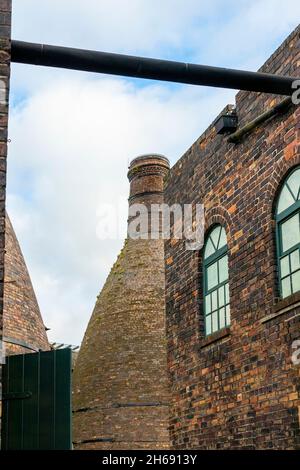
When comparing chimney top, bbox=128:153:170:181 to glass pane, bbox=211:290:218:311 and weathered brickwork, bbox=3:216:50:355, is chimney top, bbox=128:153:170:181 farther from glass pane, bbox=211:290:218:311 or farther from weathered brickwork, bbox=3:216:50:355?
glass pane, bbox=211:290:218:311

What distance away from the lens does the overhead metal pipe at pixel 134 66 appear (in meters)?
7.54

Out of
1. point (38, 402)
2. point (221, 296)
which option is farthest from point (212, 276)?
Answer: point (38, 402)

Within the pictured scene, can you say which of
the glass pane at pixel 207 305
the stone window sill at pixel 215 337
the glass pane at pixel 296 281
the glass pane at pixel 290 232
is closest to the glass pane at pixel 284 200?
the glass pane at pixel 290 232

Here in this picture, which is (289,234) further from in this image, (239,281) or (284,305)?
(239,281)

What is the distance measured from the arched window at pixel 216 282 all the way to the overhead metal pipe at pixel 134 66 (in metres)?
3.42

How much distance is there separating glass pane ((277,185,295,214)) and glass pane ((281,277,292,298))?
2.74 feet

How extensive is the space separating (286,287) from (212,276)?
213 cm

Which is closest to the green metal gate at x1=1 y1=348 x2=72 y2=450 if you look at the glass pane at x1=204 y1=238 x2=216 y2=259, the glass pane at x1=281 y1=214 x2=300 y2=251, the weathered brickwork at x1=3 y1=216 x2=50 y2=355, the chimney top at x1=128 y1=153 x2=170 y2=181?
the glass pane at x1=281 y1=214 x2=300 y2=251

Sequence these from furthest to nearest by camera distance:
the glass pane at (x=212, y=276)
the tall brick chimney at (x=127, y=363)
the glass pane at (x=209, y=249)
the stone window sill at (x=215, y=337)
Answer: the tall brick chimney at (x=127, y=363) < the glass pane at (x=209, y=249) < the glass pane at (x=212, y=276) < the stone window sill at (x=215, y=337)

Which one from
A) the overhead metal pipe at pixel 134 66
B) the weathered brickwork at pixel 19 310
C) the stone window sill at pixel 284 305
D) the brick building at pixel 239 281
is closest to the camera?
the overhead metal pipe at pixel 134 66

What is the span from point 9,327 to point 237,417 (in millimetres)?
7647

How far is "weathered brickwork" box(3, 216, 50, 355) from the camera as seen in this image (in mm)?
16812

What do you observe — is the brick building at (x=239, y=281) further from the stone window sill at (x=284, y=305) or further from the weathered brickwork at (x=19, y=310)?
the weathered brickwork at (x=19, y=310)

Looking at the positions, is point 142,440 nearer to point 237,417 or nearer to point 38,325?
point 38,325
